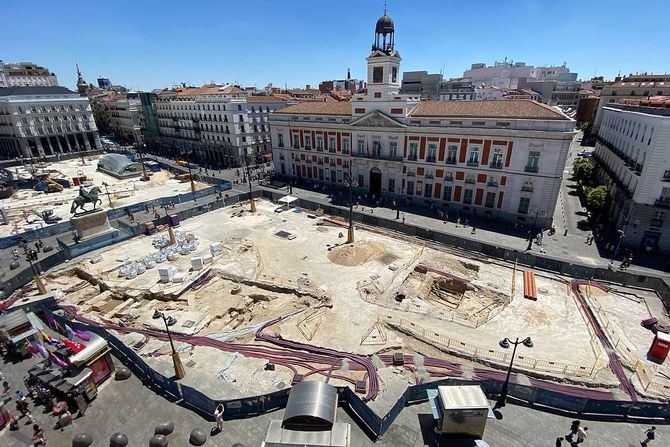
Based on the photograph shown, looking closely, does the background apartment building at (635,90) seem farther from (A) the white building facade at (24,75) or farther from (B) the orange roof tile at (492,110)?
(A) the white building facade at (24,75)

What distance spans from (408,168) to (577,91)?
119377 millimetres

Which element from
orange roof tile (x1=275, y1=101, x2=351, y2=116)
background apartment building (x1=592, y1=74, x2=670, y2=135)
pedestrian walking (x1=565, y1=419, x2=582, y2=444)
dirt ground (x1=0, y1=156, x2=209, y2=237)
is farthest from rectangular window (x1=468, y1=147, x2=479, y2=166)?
dirt ground (x1=0, y1=156, x2=209, y2=237)

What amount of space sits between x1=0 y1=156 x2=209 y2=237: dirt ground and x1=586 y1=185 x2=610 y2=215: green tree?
63360 mm

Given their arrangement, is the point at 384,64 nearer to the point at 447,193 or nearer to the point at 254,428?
the point at 447,193

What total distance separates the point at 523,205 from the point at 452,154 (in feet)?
38.0

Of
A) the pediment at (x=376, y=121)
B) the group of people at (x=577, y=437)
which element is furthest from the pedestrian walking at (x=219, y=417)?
the pediment at (x=376, y=121)

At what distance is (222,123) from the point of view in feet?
253

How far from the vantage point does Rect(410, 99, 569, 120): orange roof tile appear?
40.0 meters

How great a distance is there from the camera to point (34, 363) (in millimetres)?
Answer: 21531

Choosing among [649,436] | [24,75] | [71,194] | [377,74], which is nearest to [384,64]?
[377,74]

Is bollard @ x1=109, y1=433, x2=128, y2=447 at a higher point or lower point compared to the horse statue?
lower

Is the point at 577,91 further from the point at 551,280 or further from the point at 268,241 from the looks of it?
the point at 268,241

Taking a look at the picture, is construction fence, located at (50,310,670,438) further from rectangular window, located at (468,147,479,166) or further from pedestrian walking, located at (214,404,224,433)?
rectangular window, located at (468,147,479,166)

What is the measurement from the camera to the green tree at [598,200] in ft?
134
